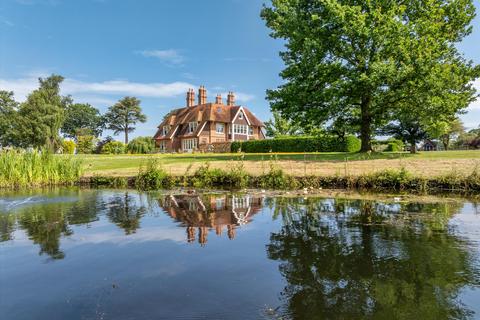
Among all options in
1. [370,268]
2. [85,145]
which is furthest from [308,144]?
[370,268]

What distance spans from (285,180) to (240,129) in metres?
42.8

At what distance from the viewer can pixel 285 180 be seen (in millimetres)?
12688

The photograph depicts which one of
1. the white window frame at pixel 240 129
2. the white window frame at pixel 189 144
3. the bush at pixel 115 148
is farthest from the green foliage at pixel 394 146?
the bush at pixel 115 148

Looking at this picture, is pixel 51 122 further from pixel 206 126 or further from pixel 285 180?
pixel 285 180

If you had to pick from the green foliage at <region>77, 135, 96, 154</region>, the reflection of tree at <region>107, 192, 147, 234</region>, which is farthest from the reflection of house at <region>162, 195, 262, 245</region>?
the green foliage at <region>77, 135, 96, 154</region>

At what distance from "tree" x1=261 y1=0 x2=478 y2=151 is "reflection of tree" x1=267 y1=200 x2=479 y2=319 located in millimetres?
13355

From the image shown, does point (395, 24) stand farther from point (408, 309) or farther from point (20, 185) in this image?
Answer: point (20, 185)

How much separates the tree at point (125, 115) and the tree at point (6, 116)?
1984 centimetres

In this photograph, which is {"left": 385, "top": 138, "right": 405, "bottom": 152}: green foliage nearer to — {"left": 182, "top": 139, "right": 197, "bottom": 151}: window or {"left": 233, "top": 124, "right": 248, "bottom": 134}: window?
{"left": 233, "top": 124, "right": 248, "bottom": 134}: window

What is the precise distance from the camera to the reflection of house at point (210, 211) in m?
6.70

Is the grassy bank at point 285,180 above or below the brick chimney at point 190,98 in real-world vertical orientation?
below

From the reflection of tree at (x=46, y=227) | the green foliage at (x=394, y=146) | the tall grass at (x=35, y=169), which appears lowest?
the reflection of tree at (x=46, y=227)

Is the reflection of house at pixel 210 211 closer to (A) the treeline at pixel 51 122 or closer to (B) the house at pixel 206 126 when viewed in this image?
(A) the treeline at pixel 51 122

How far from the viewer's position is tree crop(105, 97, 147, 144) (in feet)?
252
